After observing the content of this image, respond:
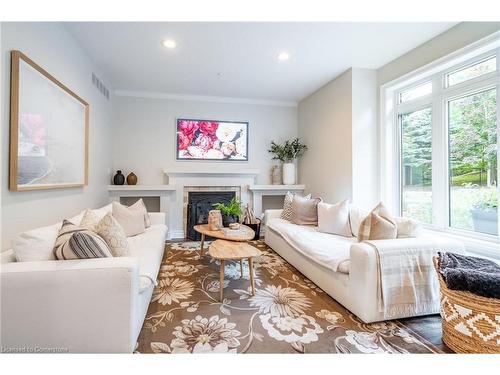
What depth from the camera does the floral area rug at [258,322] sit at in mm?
1646

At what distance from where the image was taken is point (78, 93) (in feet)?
9.81

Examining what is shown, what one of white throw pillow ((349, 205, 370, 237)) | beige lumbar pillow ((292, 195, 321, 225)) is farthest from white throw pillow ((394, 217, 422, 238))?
beige lumbar pillow ((292, 195, 321, 225))

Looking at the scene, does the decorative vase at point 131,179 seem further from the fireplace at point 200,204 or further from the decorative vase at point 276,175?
the decorative vase at point 276,175

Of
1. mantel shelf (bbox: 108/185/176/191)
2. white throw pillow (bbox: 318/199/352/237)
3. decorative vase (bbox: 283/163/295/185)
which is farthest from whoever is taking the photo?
decorative vase (bbox: 283/163/295/185)

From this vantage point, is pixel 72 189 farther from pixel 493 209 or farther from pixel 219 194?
pixel 493 209

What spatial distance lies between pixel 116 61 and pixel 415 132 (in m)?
4.11

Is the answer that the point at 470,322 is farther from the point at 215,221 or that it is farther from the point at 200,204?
the point at 200,204

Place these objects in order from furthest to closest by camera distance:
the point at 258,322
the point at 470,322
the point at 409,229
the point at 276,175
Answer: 1. the point at 276,175
2. the point at 409,229
3. the point at 258,322
4. the point at 470,322

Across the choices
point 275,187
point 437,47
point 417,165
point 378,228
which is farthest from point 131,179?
point 437,47

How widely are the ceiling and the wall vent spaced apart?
0.19 metres

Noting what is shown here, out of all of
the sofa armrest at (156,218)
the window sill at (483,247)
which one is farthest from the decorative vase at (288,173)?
the window sill at (483,247)

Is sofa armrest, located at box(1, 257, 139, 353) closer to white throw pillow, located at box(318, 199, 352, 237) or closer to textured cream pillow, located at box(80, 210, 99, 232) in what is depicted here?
textured cream pillow, located at box(80, 210, 99, 232)

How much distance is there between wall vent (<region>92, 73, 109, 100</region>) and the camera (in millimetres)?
3504

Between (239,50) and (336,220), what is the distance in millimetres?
2459
